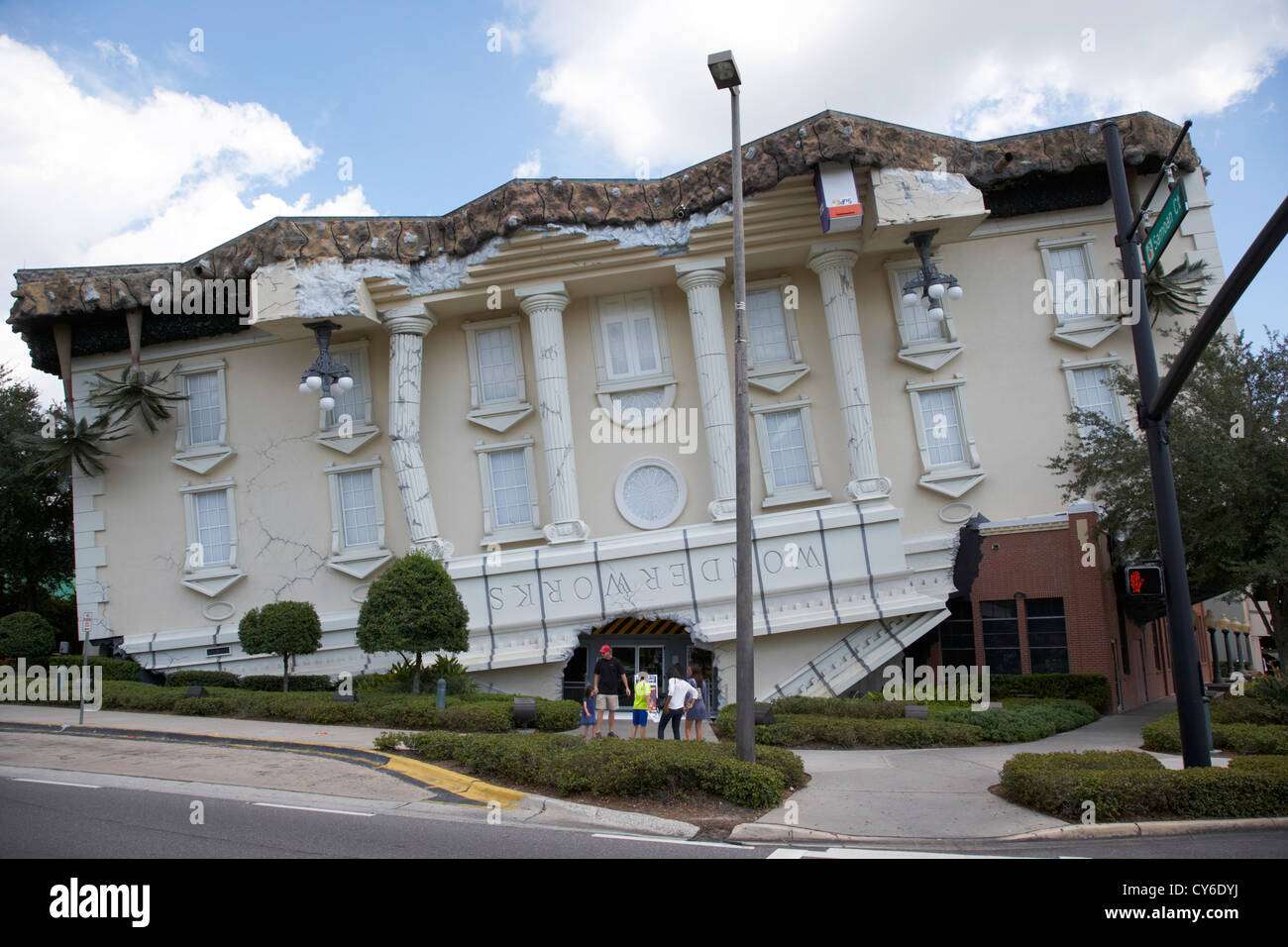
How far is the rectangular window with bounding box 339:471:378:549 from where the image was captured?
2761cm

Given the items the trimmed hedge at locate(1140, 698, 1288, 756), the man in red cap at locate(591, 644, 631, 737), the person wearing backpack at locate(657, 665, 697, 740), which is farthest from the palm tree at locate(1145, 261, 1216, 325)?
the man in red cap at locate(591, 644, 631, 737)

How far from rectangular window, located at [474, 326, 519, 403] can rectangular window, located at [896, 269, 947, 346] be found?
35.7 ft

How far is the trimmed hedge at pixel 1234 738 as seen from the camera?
48.3 ft

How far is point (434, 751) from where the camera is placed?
14.6 metres

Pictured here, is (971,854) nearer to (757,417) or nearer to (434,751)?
(434,751)

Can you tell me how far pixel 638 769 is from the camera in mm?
11867

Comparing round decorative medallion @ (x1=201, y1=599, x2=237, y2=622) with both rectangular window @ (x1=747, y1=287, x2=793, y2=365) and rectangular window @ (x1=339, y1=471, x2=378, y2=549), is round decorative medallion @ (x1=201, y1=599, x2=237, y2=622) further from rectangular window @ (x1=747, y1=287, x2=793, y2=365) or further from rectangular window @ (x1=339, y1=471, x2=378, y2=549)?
rectangular window @ (x1=747, y1=287, x2=793, y2=365)

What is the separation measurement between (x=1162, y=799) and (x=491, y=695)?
14.4 meters

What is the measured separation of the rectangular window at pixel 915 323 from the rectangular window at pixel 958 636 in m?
7.23

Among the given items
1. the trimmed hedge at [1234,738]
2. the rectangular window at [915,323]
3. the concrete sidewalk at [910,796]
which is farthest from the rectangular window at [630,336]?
the trimmed hedge at [1234,738]

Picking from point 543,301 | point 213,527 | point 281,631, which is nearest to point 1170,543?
point 543,301

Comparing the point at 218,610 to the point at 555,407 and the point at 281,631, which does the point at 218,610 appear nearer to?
the point at 281,631

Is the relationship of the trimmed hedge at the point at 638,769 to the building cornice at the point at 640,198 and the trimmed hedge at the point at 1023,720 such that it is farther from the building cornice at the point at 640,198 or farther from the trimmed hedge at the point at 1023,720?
the building cornice at the point at 640,198

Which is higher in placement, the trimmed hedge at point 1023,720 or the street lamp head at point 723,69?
the street lamp head at point 723,69
